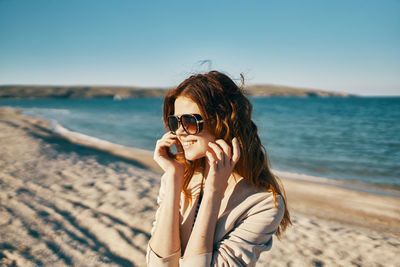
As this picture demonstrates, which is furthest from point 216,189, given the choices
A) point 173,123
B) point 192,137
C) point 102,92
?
point 102,92

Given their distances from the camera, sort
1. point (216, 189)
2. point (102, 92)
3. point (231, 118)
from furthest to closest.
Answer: point (102, 92)
point (231, 118)
point (216, 189)

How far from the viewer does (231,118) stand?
5.67ft

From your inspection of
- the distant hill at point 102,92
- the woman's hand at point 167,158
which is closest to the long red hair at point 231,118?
the woman's hand at point 167,158

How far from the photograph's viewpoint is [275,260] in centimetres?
396

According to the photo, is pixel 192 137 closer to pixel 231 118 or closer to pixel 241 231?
pixel 231 118

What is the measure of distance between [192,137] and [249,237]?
763 mm

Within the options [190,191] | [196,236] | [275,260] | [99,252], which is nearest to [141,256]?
[99,252]

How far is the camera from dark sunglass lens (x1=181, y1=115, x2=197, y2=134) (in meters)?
1.75

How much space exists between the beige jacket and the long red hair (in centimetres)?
12

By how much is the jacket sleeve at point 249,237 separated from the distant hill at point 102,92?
10696 centimetres

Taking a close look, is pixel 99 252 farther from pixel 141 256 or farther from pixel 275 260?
pixel 275 260

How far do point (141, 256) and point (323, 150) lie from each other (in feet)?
47.0

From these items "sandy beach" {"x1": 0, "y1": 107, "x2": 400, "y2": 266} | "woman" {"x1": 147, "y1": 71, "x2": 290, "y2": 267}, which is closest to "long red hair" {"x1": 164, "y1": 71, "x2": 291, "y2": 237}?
"woman" {"x1": 147, "y1": 71, "x2": 290, "y2": 267}

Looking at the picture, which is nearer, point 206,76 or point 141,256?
point 206,76
